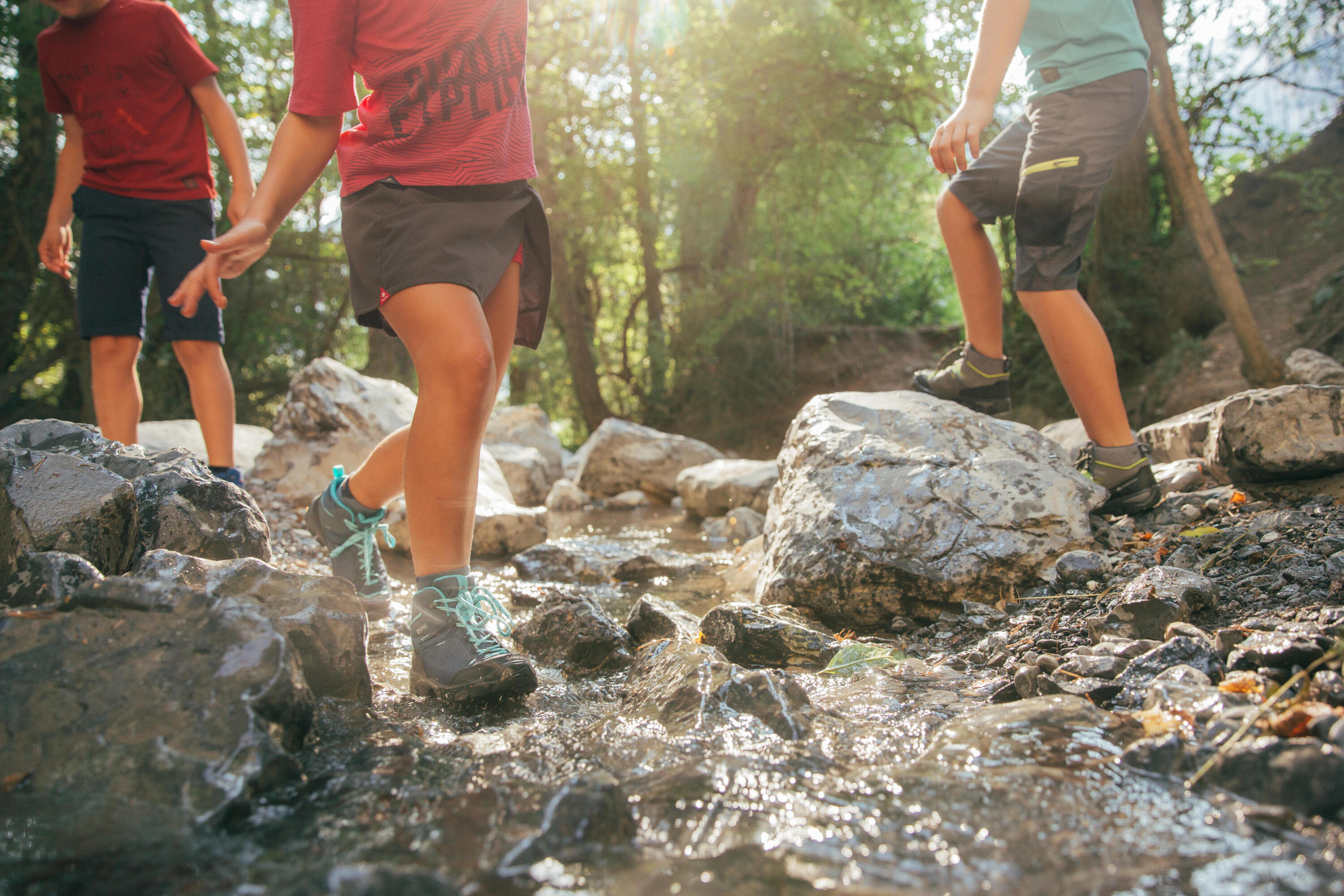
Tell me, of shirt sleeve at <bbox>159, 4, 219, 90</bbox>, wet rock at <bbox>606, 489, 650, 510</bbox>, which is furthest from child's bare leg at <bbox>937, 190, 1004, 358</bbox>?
wet rock at <bbox>606, 489, 650, 510</bbox>

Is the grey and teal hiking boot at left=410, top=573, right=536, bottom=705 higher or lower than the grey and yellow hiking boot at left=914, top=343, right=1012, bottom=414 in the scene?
lower

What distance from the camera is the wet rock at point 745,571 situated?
3.10 m

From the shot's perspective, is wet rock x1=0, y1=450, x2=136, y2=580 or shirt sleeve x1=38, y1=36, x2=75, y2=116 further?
shirt sleeve x1=38, y1=36, x2=75, y2=116

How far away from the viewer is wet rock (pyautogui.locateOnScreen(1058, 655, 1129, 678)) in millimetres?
1606

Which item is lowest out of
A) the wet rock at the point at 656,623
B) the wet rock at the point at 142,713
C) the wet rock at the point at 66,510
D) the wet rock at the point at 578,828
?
the wet rock at the point at 656,623

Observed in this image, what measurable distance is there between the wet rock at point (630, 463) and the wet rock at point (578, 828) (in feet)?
19.4

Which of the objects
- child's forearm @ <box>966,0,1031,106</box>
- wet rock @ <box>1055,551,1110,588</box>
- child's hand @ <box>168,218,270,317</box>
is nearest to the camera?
child's hand @ <box>168,218,270,317</box>

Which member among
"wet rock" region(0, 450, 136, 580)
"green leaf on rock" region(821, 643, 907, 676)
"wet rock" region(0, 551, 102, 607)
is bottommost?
"green leaf on rock" region(821, 643, 907, 676)

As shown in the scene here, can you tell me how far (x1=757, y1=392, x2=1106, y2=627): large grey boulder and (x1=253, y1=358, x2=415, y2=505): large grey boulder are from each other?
3.22 metres

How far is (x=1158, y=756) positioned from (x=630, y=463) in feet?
19.8

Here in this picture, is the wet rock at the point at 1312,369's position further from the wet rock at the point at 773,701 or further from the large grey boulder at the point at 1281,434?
the wet rock at the point at 773,701

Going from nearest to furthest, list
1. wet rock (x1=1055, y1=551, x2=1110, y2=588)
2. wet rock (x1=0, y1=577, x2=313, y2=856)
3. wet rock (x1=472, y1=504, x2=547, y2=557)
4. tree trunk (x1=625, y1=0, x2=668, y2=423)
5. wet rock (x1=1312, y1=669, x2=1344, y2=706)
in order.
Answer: wet rock (x1=0, y1=577, x2=313, y2=856)
wet rock (x1=1312, y1=669, x2=1344, y2=706)
wet rock (x1=1055, y1=551, x2=1110, y2=588)
wet rock (x1=472, y1=504, x2=547, y2=557)
tree trunk (x1=625, y1=0, x2=668, y2=423)

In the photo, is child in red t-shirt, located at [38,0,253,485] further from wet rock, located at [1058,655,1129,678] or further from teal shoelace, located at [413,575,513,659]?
wet rock, located at [1058,655,1129,678]

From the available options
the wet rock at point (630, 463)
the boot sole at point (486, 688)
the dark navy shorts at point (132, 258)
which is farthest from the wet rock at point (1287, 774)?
the wet rock at point (630, 463)
